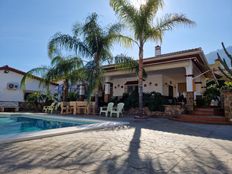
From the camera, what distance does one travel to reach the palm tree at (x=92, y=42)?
45.7 ft

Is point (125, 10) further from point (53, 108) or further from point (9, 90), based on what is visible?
point (9, 90)

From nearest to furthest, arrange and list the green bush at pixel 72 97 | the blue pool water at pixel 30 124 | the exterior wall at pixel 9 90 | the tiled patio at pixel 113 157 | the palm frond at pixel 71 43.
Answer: the tiled patio at pixel 113 157
the blue pool water at pixel 30 124
the palm frond at pixel 71 43
the green bush at pixel 72 97
the exterior wall at pixel 9 90

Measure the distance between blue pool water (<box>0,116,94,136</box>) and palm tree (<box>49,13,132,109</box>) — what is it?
4.02 meters

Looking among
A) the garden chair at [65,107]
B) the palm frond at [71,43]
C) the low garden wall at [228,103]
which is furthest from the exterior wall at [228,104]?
the garden chair at [65,107]

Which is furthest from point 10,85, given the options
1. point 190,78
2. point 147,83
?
point 190,78

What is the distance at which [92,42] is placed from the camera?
14078 mm

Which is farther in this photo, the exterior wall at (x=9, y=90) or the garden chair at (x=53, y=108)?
the exterior wall at (x=9, y=90)

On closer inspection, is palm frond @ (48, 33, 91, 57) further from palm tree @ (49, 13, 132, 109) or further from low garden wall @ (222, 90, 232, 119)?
low garden wall @ (222, 90, 232, 119)

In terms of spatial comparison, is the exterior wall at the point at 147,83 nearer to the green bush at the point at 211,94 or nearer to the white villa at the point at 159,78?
the white villa at the point at 159,78

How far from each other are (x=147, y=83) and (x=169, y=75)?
2.36 metres

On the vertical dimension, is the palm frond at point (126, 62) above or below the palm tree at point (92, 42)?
below

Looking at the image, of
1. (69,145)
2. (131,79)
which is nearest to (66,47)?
(131,79)

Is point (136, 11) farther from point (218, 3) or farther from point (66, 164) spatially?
point (66, 164)

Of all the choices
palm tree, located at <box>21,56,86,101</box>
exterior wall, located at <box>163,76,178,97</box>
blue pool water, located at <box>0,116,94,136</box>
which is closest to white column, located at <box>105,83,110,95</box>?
palm tree, located at <box>21,56,86,101</box>
